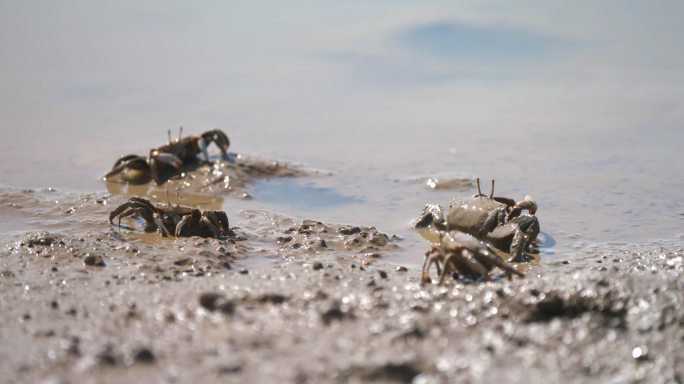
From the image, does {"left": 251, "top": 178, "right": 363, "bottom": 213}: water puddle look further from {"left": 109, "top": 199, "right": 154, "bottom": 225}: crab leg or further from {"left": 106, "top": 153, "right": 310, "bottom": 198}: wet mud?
{"left": 109, "top": 199, "right": 154, "bottom": 225}: crab leg

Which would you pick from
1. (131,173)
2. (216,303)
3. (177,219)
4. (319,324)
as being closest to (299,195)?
(131,173)

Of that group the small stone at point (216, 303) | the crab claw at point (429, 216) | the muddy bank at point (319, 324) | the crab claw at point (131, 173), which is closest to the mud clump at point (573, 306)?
the muddy bank at point (319, 324)

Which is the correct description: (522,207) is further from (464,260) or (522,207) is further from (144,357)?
(144,357)

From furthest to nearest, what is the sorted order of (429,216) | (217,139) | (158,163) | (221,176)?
(217,139) < (158,163) < (221,176) < (429,216)

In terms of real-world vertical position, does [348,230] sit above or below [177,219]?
below

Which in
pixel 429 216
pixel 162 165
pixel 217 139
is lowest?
pixel 429 216

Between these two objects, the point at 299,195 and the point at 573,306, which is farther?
the point at 299,195

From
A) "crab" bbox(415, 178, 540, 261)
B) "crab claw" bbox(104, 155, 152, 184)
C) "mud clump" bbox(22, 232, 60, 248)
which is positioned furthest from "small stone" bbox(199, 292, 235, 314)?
"crab claw" bbox(104, 155, 152, 184)
